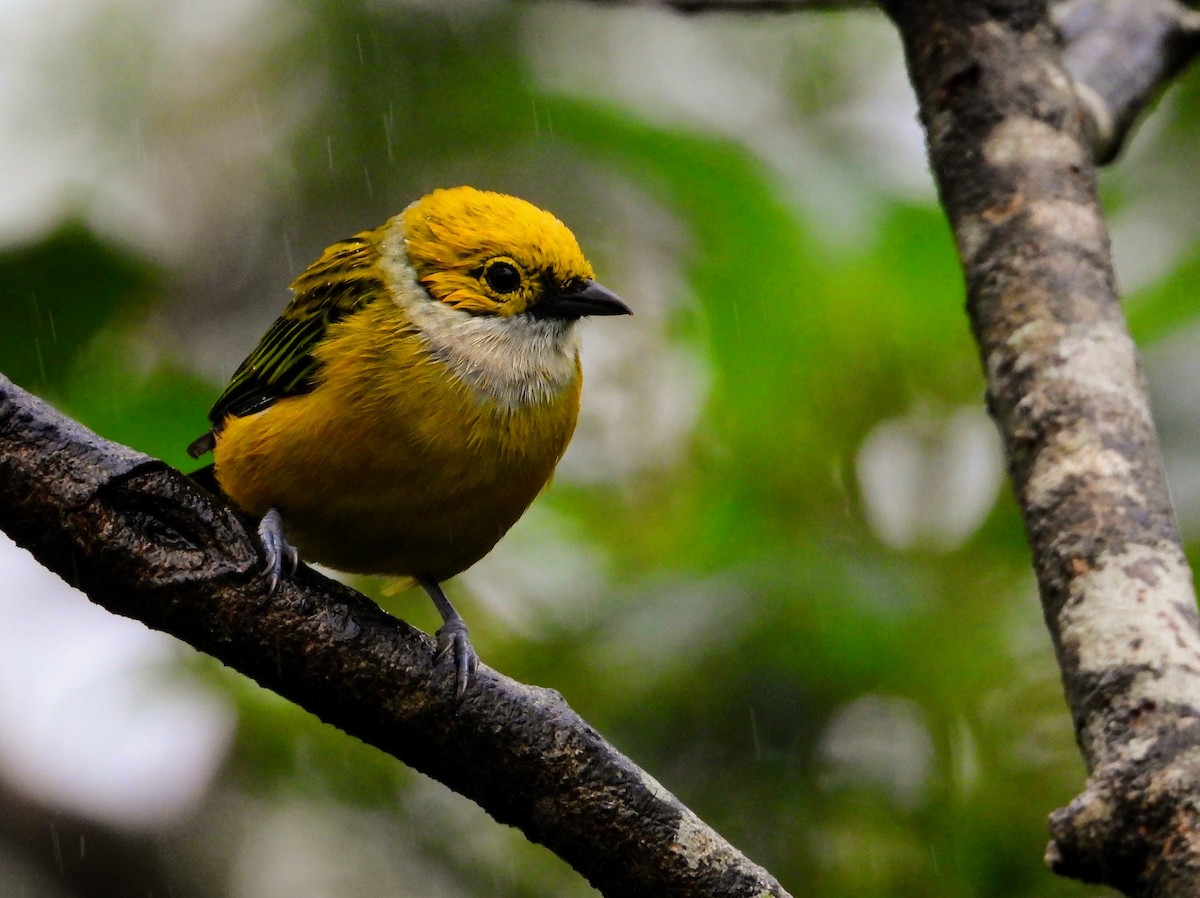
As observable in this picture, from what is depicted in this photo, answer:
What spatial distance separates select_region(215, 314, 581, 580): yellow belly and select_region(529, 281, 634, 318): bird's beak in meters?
0.38

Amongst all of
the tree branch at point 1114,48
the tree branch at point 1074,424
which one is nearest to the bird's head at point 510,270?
the tree branch at point 1114,48

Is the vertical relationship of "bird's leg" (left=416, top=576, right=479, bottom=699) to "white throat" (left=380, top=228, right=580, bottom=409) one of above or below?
below

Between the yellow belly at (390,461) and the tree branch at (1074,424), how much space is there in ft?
3.75

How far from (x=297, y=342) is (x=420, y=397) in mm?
527

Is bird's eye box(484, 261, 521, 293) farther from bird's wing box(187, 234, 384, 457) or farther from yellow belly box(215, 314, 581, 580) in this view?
yellow belly box(215, 314, 581, 580)

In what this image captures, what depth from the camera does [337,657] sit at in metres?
2.36

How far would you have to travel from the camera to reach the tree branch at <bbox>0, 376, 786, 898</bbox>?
2.20 m

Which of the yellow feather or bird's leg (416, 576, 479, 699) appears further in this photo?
the yellow feather

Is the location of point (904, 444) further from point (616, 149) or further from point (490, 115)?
point (490, 115)

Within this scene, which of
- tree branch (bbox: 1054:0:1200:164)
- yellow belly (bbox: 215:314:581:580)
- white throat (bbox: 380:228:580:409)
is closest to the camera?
yellow belly (bbox: 215:314:581:580)

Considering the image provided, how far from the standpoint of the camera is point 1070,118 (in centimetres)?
349

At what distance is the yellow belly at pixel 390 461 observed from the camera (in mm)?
3285

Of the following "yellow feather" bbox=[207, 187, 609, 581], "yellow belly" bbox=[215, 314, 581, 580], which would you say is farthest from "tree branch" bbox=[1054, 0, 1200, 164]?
"yellow belly" bbox=[215, 314, 581, 580]

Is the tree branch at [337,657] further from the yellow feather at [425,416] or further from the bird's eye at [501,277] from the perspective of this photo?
the bird's eye at [501,277]
